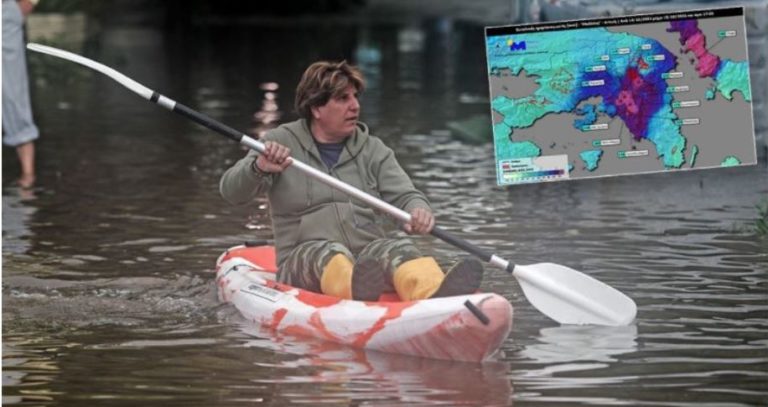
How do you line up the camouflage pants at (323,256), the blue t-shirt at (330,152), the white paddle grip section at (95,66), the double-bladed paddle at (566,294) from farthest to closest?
the white paddle grip section at (95,66) < the blue t-shirt at (330,152) < the double-bladed paddle at (566,294) < the camouflage pants at (323,256)

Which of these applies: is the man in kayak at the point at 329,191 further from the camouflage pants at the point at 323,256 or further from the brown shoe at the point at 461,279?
the brown shoe at the point at 461,279

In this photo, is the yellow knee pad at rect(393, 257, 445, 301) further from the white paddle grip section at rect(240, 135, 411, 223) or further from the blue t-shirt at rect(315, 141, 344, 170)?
the blue t-shirt at rect(315, 141, 344, 170)

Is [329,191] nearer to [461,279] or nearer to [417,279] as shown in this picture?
[417,279]

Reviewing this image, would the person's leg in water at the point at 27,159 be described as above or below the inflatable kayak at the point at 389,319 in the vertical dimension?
above

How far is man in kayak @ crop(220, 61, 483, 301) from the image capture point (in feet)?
28.7

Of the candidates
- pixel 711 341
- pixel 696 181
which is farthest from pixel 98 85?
pixel 711 341

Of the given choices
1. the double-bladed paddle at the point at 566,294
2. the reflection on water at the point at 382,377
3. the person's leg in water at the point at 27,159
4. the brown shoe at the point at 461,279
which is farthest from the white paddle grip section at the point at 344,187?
the person's leg in water at the point at 27,159

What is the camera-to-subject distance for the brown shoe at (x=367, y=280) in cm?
849

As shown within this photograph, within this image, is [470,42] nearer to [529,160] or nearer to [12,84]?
[12,84]

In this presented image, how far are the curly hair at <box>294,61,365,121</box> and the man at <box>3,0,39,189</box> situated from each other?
577cm

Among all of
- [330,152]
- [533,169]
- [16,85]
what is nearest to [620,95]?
[533,169]

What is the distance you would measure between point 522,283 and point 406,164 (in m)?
6.57

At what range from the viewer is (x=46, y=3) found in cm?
3562

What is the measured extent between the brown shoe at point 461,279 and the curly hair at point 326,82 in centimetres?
100
